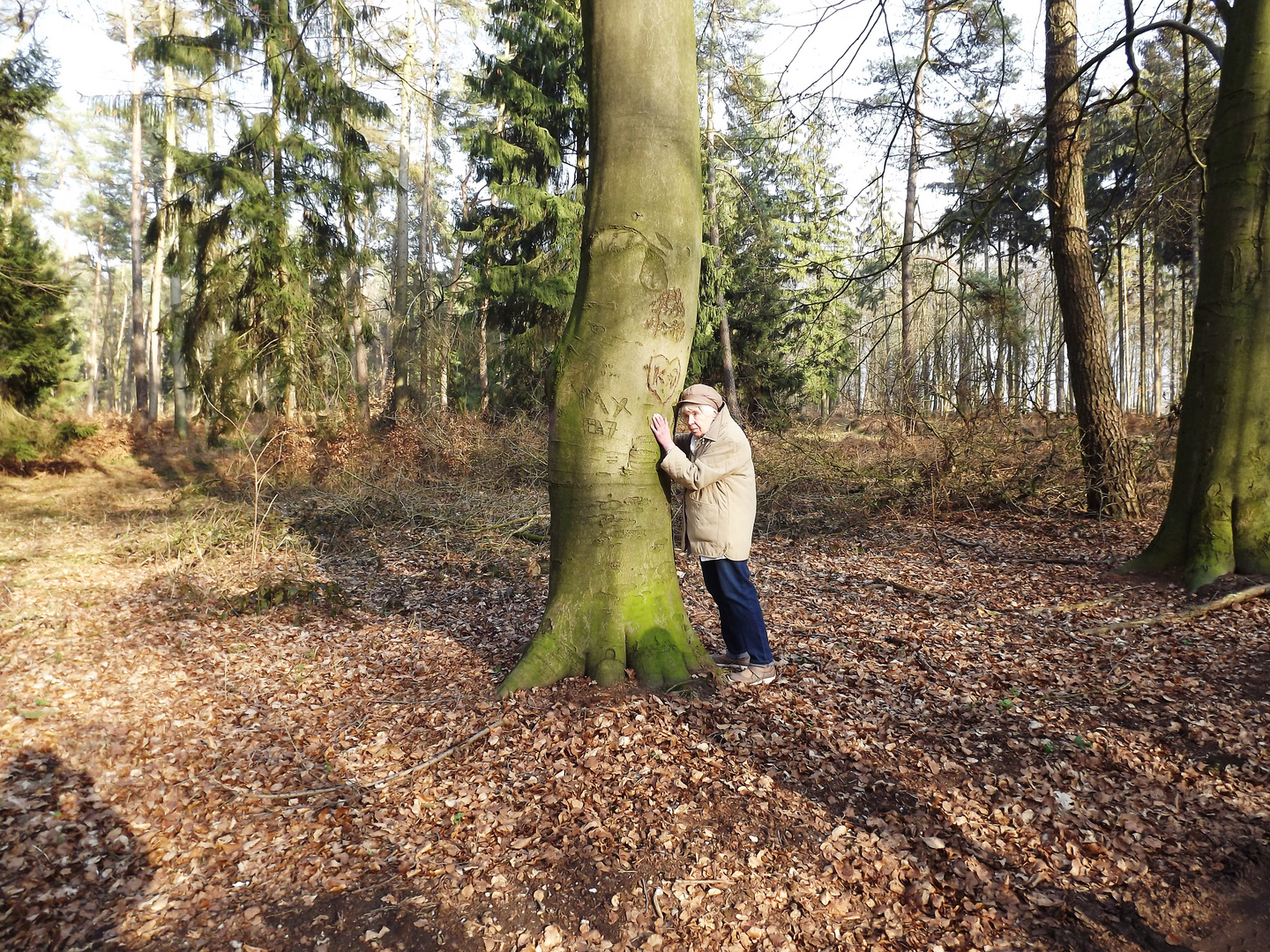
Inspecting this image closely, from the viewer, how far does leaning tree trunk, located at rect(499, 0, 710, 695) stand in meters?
3.90

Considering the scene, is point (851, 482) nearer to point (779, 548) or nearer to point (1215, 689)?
point (779, 548)

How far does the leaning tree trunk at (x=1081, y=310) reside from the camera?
8.32 m

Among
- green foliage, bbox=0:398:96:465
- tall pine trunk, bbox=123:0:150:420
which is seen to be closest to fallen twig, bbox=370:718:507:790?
green foliage, bbox=0:398:96:465

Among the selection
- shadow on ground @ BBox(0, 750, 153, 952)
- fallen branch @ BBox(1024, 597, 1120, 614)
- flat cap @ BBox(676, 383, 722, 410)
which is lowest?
shadow on ground @ BBox(0, 750, 153, 952)

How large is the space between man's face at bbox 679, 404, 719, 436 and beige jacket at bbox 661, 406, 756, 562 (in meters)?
0.06

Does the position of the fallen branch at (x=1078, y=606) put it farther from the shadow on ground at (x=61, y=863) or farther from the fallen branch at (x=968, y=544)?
the shadow on ground at (x=61, y=863)

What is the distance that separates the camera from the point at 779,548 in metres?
8.66

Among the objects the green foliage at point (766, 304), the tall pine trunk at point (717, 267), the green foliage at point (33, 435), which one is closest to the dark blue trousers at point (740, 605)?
the tall pine trunk at point (717, 267)

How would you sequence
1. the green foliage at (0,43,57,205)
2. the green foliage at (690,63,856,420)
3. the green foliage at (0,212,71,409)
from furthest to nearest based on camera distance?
the green foliage at (690,63,856,420) < the green foliage at (0,212,71,409) < the green foliage at (0,43,57,205)

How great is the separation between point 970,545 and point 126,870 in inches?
311

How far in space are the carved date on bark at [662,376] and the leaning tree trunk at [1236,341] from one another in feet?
14.7

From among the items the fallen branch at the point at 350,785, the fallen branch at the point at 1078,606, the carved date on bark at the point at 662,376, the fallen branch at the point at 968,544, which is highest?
the carved date on bark at the point at 662,376

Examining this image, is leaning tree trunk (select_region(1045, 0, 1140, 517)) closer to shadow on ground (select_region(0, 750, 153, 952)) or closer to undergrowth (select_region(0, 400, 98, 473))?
shadow on ground (select_region(0, 750, 153, 952))

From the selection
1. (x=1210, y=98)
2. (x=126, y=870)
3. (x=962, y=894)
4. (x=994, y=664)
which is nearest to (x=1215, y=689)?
(x=994, y=664)
